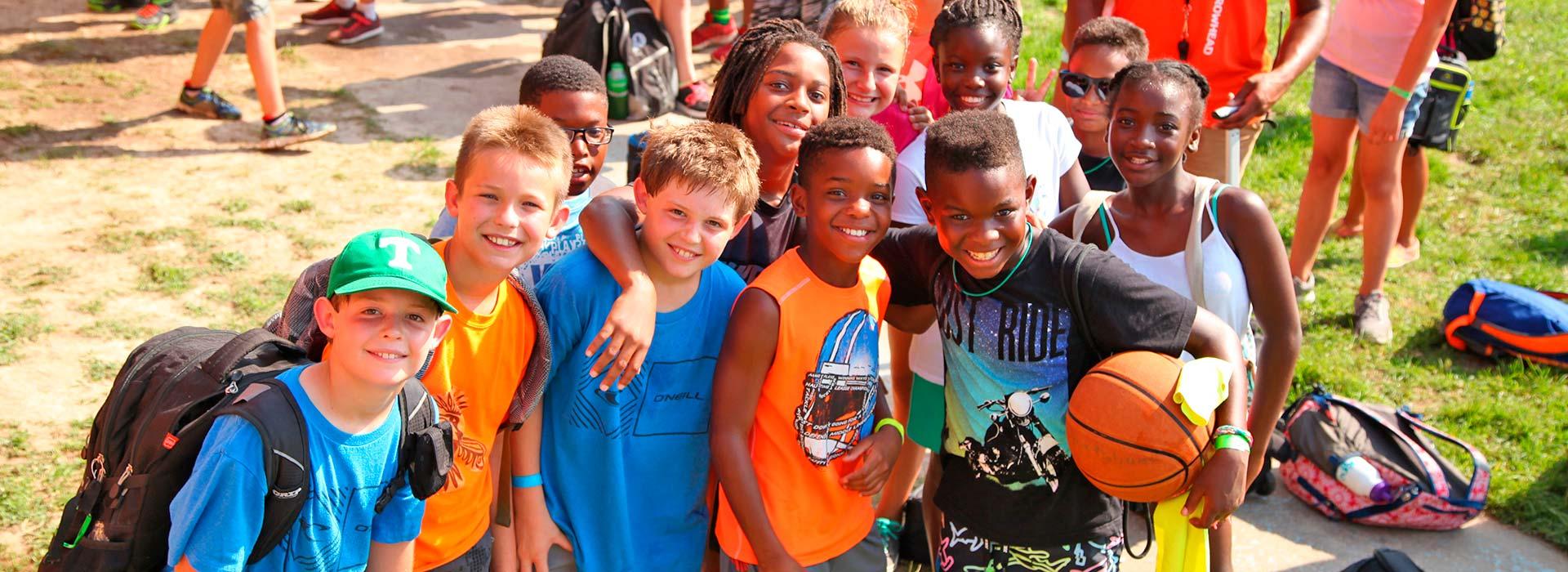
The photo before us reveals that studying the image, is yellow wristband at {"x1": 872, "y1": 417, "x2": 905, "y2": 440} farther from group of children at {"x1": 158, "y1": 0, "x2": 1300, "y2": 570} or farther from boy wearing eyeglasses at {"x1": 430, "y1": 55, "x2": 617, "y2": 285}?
boy wearing eyeglasses at {"x1": 430, "y1": 55, "x2": 617, "y2": 285}

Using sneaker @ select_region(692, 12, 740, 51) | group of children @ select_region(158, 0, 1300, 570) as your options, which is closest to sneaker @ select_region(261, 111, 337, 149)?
sneaker @ select_region(692, 12, 740, 51)

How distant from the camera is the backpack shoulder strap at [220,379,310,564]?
223cm

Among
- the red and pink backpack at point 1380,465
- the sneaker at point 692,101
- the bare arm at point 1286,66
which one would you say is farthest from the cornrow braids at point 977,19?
the sneaker at point 692,101

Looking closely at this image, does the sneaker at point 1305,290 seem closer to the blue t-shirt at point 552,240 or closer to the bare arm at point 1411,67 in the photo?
the bare arm at point 1411,67

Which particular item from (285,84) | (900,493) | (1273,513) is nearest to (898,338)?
(900,493)

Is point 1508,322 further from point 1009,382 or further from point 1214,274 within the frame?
point 1009,382

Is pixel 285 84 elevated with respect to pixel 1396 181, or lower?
lower

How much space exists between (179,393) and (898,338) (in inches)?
80.4

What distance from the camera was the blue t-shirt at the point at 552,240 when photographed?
10.3 ft

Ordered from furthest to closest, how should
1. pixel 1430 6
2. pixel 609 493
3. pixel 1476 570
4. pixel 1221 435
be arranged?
pixel 1430 6, pixel 1476 570, pixel 609 493, pixel 1221 435

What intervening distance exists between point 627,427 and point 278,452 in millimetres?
858

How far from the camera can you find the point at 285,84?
7.73 m

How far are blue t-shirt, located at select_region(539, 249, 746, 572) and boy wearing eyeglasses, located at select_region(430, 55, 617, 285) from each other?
392 millimetres

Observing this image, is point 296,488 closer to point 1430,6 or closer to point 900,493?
point 900,493
